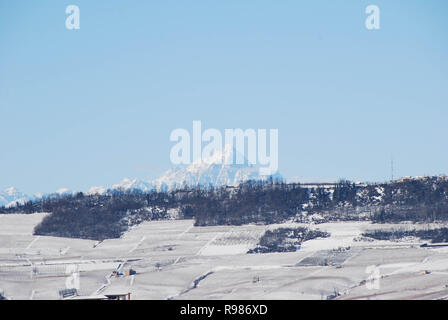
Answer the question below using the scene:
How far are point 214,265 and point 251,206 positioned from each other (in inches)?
1749

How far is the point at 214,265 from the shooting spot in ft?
339

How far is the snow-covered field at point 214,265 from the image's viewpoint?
3184 inches

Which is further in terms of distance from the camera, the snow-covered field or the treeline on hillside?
the treeline on hillside

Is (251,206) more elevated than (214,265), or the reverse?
(251,206)

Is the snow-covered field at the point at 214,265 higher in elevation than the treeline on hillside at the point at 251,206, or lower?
lower

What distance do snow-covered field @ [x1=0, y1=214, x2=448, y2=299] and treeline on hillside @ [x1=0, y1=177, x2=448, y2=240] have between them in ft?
16.3

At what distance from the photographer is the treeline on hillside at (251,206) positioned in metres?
138

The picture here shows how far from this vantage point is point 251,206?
14712cm

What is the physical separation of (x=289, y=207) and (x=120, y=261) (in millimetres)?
42605

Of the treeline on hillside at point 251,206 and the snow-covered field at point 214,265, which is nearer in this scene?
the snow-covered field at point 214,265

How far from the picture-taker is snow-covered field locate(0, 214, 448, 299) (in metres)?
80.9

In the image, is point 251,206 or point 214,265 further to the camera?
point 251,206

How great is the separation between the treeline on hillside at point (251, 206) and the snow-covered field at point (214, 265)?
4.97 meters
